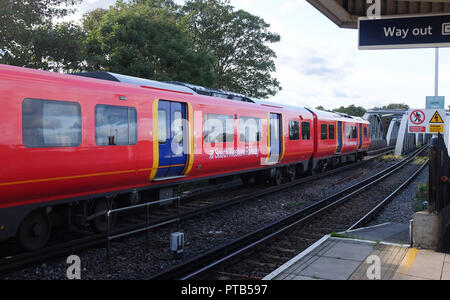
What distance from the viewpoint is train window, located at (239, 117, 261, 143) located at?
13188 mm

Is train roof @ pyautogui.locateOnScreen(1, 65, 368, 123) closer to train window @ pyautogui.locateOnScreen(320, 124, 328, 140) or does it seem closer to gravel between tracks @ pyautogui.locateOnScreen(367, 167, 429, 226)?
train window @ pyautogui.locateOnScreen(320, 124, 328, 140)

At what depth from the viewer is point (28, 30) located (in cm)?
1611

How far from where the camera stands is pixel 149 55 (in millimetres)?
21344

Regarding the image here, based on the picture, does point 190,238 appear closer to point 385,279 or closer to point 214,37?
point 385,279

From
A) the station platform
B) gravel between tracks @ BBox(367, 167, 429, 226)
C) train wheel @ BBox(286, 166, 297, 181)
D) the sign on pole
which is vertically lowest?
gravel between tracks @ BBox(367, 167, 429, 226)

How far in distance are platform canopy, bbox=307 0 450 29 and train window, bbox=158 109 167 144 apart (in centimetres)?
424

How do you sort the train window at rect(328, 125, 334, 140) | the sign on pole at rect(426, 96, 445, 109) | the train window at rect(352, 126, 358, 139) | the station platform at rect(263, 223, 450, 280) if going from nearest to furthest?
1. the station platform at rect(263, 223, 450, 280)
2. the sign on pole at rect(426, 96, 445, 109)
3. the train window at rect(328, 125, 334, 140)
4. the train window at rect(352, 126, 358, 139)

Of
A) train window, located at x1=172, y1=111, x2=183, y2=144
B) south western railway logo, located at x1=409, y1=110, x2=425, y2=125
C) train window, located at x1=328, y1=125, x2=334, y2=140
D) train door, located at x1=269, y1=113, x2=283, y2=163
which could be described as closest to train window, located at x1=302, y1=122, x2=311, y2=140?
train door, located at x1=269, y1=113, x2=283, y2=163

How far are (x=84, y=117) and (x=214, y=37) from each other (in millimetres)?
27417

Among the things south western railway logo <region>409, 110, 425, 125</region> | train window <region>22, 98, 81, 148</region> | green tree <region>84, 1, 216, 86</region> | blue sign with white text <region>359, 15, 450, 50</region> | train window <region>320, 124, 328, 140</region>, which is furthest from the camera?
train window <region>320, 124, 328, 140</region>

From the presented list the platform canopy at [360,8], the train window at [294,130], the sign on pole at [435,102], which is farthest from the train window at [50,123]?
the train window at [294,130]

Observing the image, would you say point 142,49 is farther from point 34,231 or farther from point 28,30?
point 34,231

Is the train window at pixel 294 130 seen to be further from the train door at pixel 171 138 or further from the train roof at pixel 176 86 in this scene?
the train door at pixel 171 138
